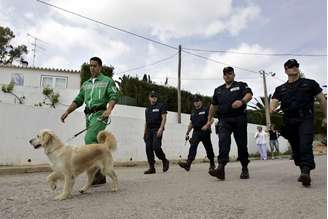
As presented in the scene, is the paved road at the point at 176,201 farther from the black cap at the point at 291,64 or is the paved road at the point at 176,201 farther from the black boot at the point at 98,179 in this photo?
the black cap at the point at 291,64

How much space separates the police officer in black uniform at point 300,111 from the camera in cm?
663

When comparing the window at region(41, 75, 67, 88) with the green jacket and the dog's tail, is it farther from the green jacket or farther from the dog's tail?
the dog's tail

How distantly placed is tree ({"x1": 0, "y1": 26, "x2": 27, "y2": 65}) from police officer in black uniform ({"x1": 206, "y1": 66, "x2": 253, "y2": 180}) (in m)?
40.1

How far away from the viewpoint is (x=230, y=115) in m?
7.88

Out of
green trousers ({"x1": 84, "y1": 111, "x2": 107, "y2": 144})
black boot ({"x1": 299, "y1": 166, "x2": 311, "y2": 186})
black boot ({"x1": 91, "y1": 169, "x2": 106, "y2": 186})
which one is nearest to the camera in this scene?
black boot ({"x1": 299, "y1": 166, "x2": 311, "y2": 186})

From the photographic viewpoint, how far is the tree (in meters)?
44.1

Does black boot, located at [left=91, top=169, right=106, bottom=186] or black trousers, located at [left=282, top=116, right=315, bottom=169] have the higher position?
black trousers, located at [left=282, top=116, right=315, bottom=169]

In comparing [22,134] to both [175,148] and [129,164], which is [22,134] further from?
[175,148]

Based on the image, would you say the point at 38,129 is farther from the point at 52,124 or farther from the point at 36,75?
the point at 36,75

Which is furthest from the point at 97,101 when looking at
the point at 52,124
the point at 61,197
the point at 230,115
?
the point at 52,124

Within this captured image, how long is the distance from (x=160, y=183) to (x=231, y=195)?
1970mm

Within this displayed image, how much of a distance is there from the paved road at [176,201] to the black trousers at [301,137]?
0.44m

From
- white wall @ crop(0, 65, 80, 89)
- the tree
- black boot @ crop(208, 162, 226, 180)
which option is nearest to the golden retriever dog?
black boot @ crop(208, 162, 226, 180)

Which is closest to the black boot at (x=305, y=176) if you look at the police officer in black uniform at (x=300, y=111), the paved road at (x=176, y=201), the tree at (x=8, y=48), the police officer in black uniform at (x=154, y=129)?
the police officer in black uniform at (x=300, y=111)
